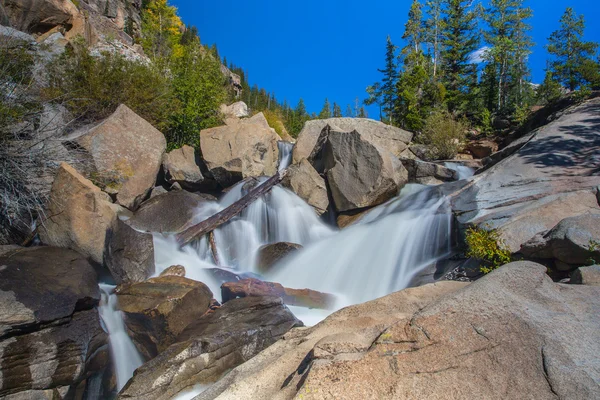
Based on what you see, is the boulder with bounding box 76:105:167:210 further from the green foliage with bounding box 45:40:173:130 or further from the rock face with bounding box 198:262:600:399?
the rock face with bounding box 198:262:600:399

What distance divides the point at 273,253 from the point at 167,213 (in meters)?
3.10

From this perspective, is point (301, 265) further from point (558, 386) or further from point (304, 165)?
point (558, 386)

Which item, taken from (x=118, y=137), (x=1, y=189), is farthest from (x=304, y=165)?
(x=1, y=189)

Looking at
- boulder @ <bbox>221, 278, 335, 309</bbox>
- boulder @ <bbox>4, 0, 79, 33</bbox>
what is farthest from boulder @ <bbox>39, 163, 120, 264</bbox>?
boulder @ <bbox>4, 0, 79, 33</bbox>

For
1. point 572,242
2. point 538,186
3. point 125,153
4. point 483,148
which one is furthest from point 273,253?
point 483,148

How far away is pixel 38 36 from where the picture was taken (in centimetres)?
2005

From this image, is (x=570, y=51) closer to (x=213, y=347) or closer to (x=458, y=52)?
(x=458, y=52)

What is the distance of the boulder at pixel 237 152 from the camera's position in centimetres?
1165

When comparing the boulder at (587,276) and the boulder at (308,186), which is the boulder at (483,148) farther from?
the boulder at (587,276)

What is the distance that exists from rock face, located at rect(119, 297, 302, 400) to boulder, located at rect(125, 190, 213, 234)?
13.9ft

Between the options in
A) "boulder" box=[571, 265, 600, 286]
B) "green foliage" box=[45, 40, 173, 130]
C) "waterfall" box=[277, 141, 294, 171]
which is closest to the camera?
"boulder" box=[571, 265, 600, 286]

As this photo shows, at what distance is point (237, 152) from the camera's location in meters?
11.9

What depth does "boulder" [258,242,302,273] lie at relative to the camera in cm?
870

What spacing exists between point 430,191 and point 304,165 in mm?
3656
